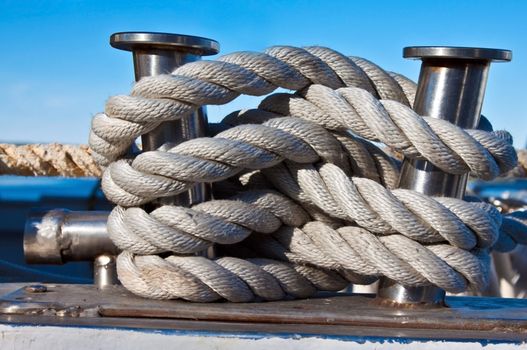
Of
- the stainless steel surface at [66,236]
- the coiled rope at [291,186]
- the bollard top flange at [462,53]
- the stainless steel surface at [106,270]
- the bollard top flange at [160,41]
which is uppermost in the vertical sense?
the bollard top flange at [462,53]

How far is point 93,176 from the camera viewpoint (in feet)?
9.49

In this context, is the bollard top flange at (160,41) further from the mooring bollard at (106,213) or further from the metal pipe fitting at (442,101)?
the metal pipe fitting at (442,101)

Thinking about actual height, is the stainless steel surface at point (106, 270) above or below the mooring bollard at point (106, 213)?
below

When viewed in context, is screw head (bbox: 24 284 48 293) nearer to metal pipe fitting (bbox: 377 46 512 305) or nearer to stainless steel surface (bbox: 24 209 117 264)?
stainless steel surface (bbox: 24 209 117 264)

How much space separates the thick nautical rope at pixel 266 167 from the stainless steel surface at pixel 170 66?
0.12ft

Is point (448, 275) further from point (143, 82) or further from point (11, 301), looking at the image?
point (11, 301)

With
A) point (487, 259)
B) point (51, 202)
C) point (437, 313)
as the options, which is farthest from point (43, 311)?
point (51, 202)

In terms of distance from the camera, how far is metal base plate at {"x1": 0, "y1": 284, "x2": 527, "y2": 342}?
111cm

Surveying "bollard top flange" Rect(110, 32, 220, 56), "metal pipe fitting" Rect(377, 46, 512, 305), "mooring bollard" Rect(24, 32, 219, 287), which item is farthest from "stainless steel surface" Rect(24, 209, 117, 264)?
"metal pipe fitting" Rect(377, 46, 512, 305)

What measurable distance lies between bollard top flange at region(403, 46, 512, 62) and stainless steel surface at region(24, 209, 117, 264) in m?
0.61

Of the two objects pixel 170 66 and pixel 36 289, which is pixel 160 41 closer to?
pixel 170 66

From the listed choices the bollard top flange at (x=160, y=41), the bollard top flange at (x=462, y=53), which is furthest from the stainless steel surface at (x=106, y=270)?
the bollard top flange at (x=462, y=53)

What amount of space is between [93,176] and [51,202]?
170mm

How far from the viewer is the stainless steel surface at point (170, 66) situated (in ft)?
4.22
